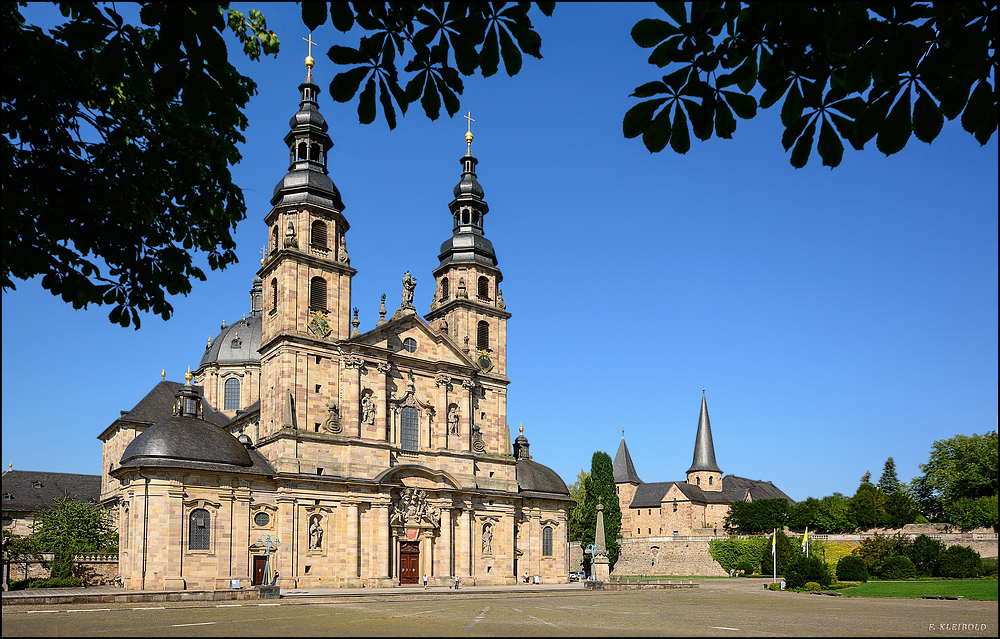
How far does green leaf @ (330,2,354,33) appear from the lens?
237 inches

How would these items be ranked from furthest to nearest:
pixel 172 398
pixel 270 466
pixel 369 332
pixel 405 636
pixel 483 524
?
pixel 172 398 → pixel 483 524 → pixel 369 332 → pixel 270 466 → pixel 405 636

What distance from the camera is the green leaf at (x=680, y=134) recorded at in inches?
236

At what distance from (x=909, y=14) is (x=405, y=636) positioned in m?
6.82

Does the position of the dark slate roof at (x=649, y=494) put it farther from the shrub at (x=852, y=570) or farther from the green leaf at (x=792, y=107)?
the green leaf at (x=792, y=107)

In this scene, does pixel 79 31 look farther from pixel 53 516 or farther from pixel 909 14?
pixel 53 516

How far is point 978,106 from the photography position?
577 centimetres

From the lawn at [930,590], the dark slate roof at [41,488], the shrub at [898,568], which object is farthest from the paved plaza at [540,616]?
the dark slate roof at [41,488]

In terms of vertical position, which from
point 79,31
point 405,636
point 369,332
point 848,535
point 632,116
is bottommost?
point 848,535

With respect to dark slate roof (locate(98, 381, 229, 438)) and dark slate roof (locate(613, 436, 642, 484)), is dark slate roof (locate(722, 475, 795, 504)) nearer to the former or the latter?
dark slate roof (locate(613, 436, 642, 484))

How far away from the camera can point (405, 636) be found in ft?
27.8

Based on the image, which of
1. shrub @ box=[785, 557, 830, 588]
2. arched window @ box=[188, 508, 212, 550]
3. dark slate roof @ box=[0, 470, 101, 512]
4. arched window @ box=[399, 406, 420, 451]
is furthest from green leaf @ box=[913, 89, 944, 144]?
dark slate roof @ box=[0, 470, 101, 512]

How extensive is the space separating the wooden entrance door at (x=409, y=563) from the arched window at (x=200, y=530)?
11086 mm

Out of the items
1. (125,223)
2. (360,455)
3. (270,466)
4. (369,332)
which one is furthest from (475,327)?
(125,223)

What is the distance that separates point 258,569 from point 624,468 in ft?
241
